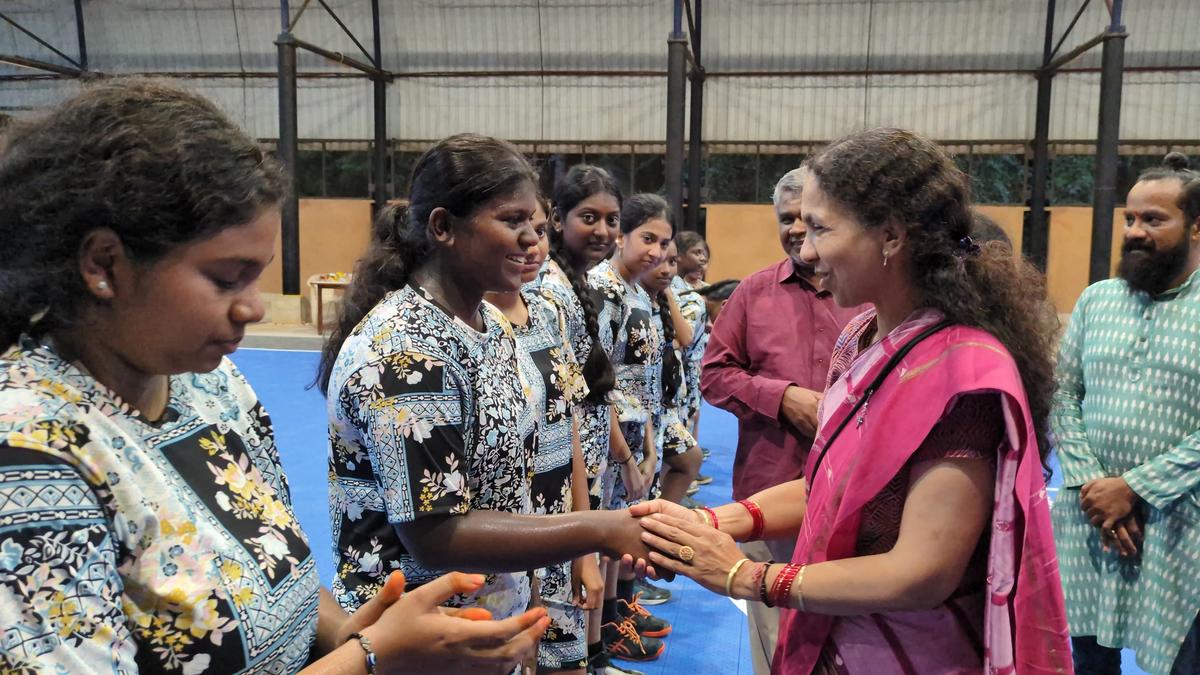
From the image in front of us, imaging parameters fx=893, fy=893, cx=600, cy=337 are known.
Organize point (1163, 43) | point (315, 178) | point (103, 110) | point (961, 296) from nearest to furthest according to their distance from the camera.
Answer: point (103, 110), point (961, 296), point (1163, 43), point (315, 178)

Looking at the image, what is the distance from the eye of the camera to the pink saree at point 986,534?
1.38 meters

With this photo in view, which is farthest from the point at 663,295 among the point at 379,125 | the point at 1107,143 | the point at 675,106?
the point at 379,125

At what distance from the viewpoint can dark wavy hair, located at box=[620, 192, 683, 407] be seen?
3.71m

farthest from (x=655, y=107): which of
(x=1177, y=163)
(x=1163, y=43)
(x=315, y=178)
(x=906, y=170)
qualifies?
(x=906, y=170)

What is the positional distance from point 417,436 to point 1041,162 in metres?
13.2

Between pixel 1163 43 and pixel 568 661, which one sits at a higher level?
pixel 1163 43

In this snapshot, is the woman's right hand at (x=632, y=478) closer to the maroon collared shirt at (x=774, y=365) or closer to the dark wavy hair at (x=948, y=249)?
the maroon collared shirt at (x=774, y=365)

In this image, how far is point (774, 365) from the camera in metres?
2.70

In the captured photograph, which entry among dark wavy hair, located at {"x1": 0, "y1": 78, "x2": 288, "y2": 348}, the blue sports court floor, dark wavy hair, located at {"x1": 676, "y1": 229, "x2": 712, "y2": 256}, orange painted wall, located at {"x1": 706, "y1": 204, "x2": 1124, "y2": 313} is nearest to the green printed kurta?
the blue sports court floor

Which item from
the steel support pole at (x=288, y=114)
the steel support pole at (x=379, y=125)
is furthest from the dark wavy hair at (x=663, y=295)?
the steel support pole at (x=379, y=125)

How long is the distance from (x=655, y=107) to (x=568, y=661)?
12.0m

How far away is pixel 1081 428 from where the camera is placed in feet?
9.03

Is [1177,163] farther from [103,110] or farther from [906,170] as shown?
[103,110]

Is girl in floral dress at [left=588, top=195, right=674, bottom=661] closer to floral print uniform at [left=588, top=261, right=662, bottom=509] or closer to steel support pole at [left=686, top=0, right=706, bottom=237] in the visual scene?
floral print uniform at [left=588, top=261, right=662, bottom=509]
